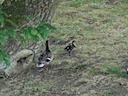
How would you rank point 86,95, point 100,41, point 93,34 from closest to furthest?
1. point 86,95
2. point 100,41
3. point 93,34

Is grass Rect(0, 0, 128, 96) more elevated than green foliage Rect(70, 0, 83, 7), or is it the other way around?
green foliage Rect(70, 0, 83, 7)

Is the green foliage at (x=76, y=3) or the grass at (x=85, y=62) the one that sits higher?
the green foliage at (x=76, y=3)

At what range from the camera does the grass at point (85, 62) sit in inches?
231

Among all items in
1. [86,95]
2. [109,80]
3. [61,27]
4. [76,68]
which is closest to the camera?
[86,95]

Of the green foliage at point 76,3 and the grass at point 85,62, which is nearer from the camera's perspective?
the grass at point 85,62

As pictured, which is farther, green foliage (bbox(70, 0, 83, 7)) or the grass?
green foliage (bbox(70, 0, 83, 7))

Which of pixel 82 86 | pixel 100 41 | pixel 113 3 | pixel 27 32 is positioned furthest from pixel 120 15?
pixel 27 32

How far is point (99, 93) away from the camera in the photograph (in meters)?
5.61

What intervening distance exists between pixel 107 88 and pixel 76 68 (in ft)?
3.44

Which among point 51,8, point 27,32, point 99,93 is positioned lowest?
point 99,93

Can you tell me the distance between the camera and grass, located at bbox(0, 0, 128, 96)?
5.86 m

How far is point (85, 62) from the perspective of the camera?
6.89 meters

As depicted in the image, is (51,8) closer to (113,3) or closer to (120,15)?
(120,15)

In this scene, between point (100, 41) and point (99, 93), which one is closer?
point (99, 93)
